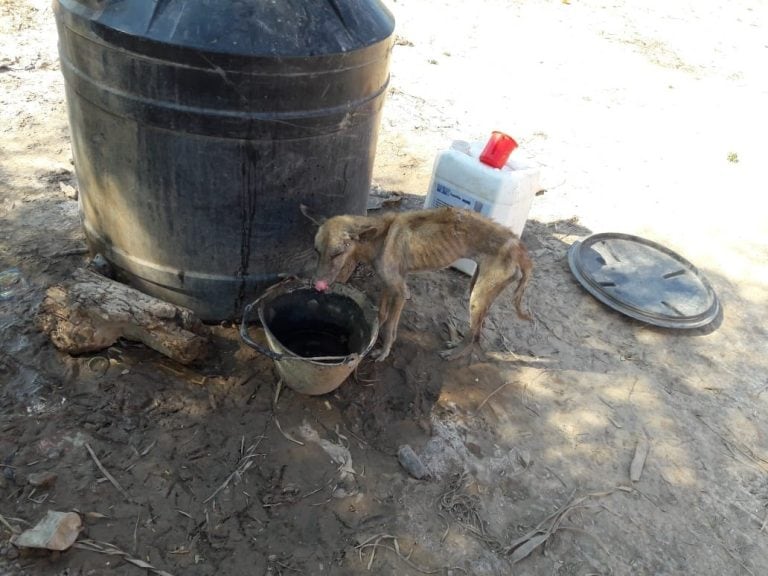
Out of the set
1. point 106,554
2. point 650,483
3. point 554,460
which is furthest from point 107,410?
point 650,483

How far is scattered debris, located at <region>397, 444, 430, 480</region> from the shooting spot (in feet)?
10.8

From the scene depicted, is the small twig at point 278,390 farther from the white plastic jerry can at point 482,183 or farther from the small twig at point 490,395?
the white plastic jerry can at point 482,183

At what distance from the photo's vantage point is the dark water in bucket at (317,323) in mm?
3664

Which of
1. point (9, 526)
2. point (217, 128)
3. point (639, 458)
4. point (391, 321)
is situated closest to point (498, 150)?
point (391, 321)

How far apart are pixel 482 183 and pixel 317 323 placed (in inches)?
69.2

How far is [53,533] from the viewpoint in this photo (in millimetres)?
2604

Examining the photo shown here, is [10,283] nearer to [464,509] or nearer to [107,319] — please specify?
[107,319]

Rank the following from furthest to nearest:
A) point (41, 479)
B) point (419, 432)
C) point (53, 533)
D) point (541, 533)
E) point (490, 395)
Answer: point (490, 395) < point (419, 432) < point (541, 533) < point (41, 479) < point (53, 533)

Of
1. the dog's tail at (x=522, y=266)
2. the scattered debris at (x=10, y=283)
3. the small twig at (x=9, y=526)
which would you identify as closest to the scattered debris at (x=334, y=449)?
the small twig at (x=9, y=526)

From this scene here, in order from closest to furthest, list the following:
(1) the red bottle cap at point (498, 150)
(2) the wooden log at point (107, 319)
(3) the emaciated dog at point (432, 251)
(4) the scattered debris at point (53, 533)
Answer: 1. (4) the scattered debris at point (53, 533)
2. (2) the wooden log at point (107, 319)
3. (3) the emaciated dog at point (432, 251)
4. (1) the red bottle cap at point (498, 150)

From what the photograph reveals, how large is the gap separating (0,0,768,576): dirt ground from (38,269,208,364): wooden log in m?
0.17

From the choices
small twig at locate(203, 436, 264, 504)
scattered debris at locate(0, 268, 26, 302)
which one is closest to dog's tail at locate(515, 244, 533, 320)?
small twig at locate(203, 436, 264, 504)

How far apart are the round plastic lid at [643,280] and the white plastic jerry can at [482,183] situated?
Result: 1015 mm

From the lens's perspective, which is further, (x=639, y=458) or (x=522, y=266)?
(x=522, y=266)
